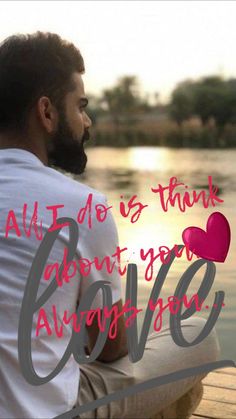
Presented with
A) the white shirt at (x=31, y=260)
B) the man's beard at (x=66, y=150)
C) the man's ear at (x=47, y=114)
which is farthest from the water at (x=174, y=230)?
the white shirt at (x=31, y=260)

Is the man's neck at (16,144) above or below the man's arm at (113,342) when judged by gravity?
above

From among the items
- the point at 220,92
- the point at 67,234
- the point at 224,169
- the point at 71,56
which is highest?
the point at 71,56

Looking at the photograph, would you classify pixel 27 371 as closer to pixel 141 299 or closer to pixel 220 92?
pixel 141 299

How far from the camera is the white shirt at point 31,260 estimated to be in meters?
1.24

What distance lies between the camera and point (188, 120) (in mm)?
24766

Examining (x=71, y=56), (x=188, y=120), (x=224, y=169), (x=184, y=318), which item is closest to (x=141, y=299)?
→ (x=184, y=318)

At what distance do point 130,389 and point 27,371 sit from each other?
0.93 feet

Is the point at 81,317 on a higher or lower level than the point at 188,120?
higher

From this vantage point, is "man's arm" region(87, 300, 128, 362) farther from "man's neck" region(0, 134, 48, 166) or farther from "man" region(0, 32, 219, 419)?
"man's neck" region(0, 134, 48, 166)

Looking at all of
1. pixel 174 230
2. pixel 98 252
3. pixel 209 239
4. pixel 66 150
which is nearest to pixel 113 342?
pixel 98 252

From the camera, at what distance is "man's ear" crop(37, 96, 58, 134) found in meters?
1.34

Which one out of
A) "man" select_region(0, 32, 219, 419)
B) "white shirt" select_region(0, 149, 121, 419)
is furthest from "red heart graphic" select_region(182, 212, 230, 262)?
"white shirt" select_region(0, 149, 121, 419)

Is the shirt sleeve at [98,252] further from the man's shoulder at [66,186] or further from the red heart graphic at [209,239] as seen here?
the red heart graphic at [209,239]

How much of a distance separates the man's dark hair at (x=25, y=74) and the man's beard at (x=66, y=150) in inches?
2.5
